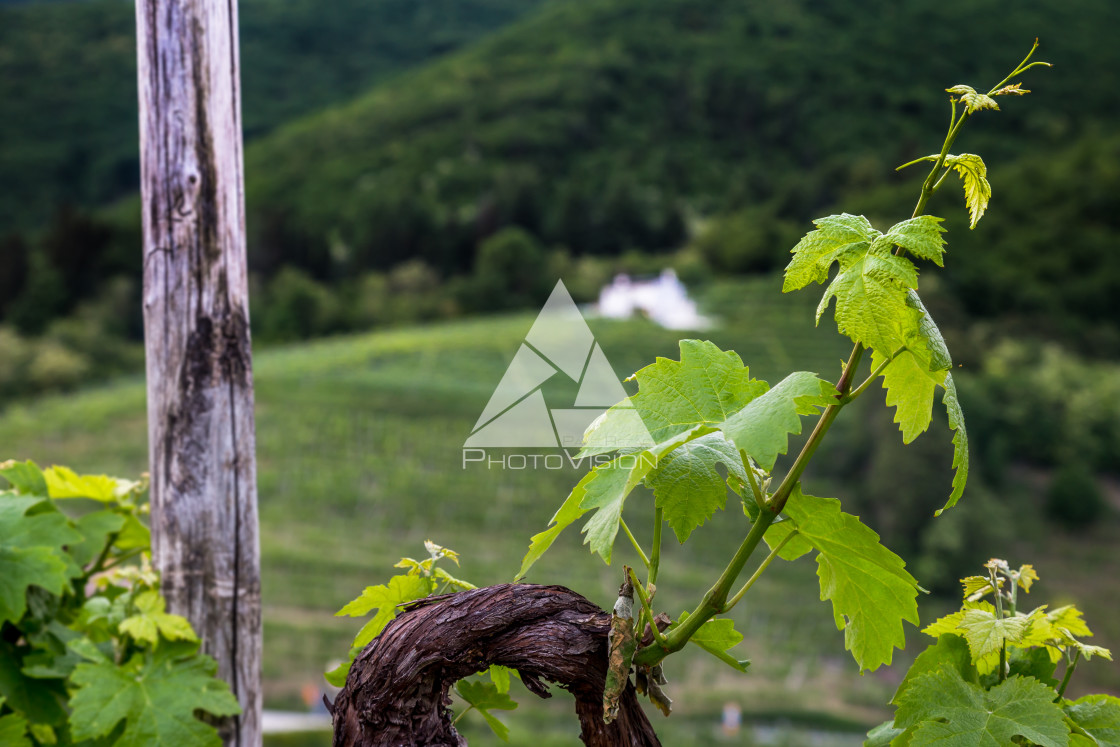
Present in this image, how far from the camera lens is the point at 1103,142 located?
1197 inches

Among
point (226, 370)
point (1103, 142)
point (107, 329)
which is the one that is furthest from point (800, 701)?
point (1103, 142)

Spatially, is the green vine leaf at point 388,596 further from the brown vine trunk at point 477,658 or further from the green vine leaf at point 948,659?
the green vine leaf at point 948,659

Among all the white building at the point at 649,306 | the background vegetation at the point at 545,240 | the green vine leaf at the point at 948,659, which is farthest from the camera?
the background vegetation at the point at 545,240

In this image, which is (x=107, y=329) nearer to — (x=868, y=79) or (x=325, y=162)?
(x=325, y=162)

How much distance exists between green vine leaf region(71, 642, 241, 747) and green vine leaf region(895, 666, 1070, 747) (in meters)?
0.96

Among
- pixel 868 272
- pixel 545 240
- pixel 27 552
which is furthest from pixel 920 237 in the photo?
pixel 545 240

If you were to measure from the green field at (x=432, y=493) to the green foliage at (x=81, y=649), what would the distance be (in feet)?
24.4

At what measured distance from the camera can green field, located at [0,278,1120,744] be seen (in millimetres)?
11484

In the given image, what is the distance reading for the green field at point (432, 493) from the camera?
1148 cm

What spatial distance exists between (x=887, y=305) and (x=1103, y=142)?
37.0 m

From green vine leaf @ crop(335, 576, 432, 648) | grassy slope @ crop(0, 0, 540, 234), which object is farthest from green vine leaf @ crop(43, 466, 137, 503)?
grassy slope @ crop(0, 0, 540, 234)

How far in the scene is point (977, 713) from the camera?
74cm

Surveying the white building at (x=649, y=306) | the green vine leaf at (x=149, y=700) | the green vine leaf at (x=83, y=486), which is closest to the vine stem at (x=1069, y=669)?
the green vine leaf at (x=149, y=700)

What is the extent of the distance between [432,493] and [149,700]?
1411 cm
